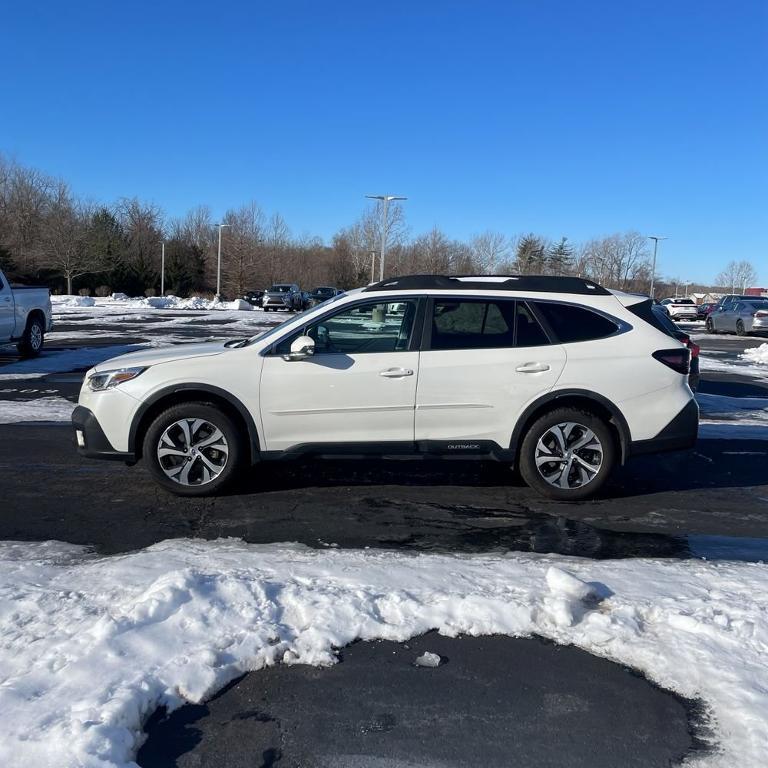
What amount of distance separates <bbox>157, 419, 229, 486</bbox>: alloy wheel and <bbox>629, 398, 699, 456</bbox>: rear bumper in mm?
3313

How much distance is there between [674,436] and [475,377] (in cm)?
170

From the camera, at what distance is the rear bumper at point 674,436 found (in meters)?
6.00

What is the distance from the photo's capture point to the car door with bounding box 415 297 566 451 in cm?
588

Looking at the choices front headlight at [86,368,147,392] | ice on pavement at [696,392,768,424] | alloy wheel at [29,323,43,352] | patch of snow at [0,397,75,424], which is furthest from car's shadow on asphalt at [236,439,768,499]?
alloy wheel at [29,323,43,352]

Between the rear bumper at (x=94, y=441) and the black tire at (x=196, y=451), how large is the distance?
0.71 feet

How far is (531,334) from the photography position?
19.9 feet

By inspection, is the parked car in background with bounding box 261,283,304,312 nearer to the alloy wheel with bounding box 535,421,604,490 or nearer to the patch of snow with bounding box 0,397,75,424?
the patch of snow with bounding box 0,397,75,424

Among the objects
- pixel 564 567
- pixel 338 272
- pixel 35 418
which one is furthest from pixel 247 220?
pixel 564 567

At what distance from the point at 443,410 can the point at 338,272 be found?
8073 cm

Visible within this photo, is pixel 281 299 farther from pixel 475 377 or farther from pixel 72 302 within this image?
pixel 475 377

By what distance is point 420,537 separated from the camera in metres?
5.14

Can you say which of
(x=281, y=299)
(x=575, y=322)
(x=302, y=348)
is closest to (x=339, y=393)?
(x=302, y=348)

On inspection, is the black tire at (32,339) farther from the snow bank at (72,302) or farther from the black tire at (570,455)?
the snow bank at (72,302)

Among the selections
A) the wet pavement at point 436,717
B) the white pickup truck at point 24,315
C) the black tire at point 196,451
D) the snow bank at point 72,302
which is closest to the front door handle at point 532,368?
the black tire at point 196,451
